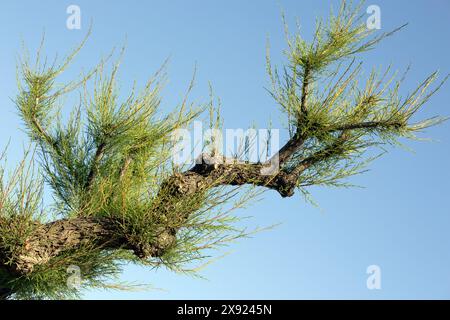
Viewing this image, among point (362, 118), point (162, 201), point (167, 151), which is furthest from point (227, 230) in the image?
point (362, 118)

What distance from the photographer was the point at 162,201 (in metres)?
5.27

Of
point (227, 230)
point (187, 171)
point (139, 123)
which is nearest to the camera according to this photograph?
point (227, 230)

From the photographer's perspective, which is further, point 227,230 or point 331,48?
point 331,48

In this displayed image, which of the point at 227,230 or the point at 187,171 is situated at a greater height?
the point at 187,171

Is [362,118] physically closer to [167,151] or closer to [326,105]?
[326,105]

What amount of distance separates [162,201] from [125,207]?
324mm

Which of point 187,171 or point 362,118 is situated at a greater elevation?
point 362,118

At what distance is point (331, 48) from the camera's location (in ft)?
18.5

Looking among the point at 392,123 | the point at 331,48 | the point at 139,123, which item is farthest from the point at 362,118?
the point at 139,123

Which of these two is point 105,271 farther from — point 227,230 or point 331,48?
point 331,48
